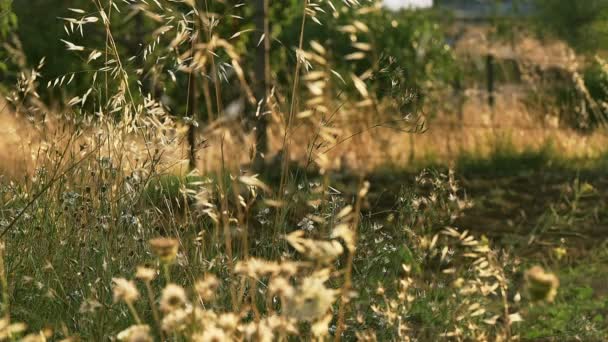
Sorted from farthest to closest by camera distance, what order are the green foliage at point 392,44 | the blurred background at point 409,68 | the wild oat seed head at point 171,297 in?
the green foliage at point 392,44, the blurred background at point 409,68, the wild oat seed head at point 171,297

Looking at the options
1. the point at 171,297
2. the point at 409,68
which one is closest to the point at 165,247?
the point at 171,297

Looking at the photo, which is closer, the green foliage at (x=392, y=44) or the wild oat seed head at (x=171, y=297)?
the wild oat seed head at (x=171, y=297)

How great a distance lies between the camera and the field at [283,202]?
2.01 meters

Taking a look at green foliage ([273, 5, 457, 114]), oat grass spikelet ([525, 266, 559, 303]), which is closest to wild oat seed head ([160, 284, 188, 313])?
oat grass spikelet ([525, 266, 559, 303])

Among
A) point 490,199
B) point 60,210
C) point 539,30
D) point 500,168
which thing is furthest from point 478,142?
point 539,30

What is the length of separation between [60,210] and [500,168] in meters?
4.93

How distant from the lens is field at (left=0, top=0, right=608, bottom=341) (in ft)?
6.59

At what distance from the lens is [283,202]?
246cm

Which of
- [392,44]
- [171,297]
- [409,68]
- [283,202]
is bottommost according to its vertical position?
[409,68]

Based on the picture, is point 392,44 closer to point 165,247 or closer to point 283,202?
point 283,202

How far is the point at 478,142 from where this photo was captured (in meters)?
8.10

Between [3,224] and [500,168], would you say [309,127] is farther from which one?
[3,224]

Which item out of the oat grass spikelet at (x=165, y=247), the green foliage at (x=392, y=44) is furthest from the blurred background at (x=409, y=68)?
the oat grass spikelet at (x=165, y=247)

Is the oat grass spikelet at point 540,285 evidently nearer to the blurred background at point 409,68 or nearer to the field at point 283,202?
the field at point 283,202
